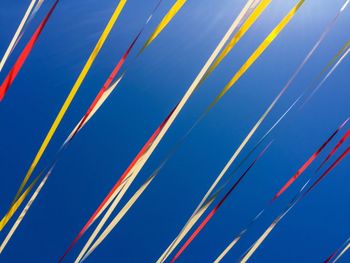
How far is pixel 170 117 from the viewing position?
2.61ft

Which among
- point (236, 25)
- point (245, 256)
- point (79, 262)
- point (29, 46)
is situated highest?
point (29, 46)

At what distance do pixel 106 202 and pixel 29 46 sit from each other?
0.41 metres

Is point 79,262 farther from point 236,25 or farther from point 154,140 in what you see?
point 236,25

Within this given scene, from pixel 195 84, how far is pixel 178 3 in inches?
7.2

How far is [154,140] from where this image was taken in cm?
81

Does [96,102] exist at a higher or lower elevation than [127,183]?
higher

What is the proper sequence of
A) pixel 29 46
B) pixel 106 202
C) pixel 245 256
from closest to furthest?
pixel 29 46
pixel 106 202
pixel 245 256

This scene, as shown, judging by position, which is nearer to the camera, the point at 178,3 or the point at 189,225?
the point at 178,3

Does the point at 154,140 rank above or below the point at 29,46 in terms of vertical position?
below

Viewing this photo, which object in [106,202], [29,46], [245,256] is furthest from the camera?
[245,256]

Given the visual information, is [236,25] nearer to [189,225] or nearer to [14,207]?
[189,225]

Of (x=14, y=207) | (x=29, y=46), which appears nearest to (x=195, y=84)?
(x=29, y=46)

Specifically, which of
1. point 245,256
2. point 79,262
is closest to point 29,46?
point 79,262

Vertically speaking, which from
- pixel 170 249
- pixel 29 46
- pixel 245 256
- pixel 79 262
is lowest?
pixel 245 256
